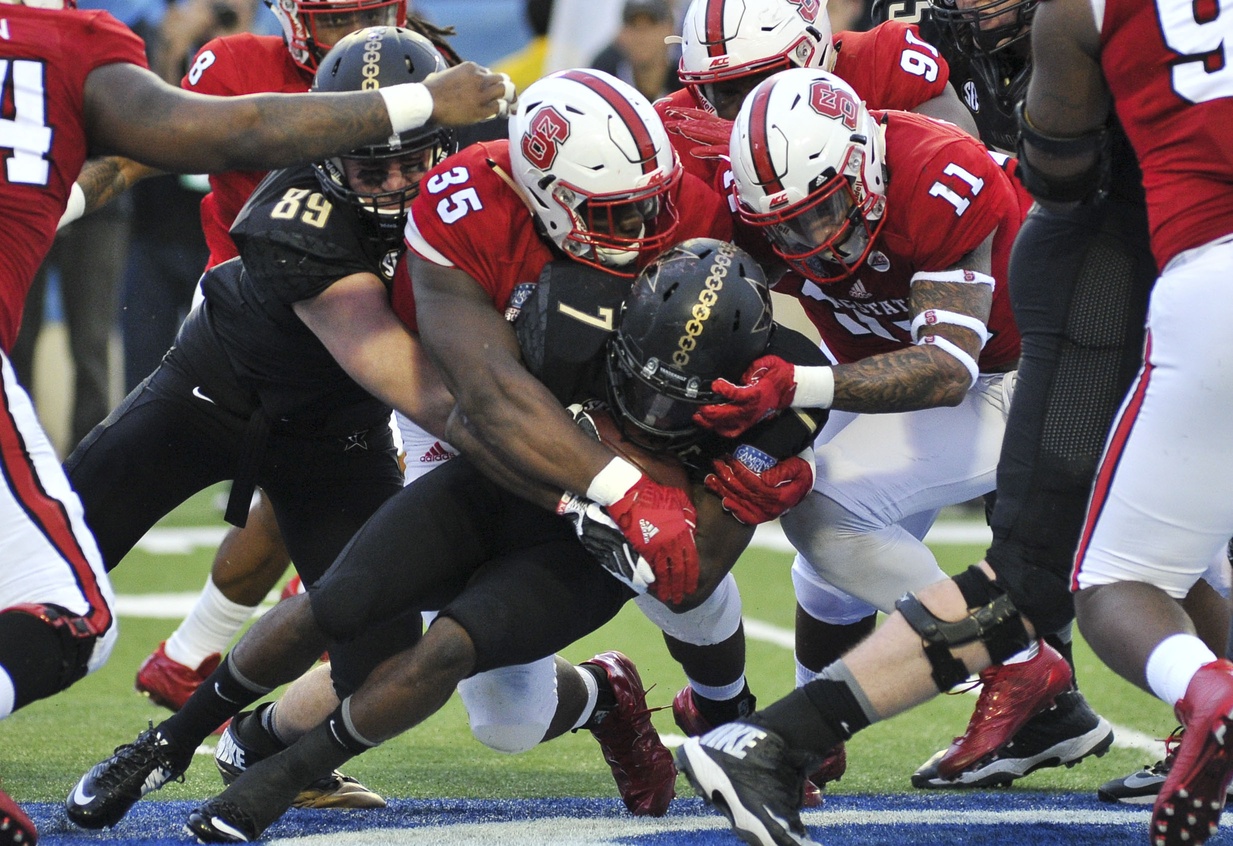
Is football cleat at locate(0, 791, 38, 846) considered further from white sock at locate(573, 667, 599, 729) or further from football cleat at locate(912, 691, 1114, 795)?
football cleat at locate(912, 691, 1114, 795)

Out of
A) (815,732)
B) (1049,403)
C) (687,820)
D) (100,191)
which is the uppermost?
(1049,403)

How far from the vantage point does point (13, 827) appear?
2457mm

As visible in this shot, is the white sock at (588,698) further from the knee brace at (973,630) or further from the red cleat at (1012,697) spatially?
the knee brace at (973,630)

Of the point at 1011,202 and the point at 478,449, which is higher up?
the point at 1011,202

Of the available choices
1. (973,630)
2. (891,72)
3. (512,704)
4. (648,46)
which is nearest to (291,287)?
(512,704)

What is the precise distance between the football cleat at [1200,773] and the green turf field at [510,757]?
4.38 feet

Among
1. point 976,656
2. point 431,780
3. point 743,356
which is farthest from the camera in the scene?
point 431,780

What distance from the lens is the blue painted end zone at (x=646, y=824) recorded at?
3.07 m

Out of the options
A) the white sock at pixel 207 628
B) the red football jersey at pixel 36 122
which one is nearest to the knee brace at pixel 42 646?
the red football jersey at pixel 36 122

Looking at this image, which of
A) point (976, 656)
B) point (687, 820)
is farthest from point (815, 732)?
point (687, 820)

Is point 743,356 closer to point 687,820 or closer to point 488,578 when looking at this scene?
point 488,578

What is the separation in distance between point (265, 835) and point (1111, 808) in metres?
1.83

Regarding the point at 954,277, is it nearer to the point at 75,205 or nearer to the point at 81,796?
the point at 75,205

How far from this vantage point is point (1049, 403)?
281cm
